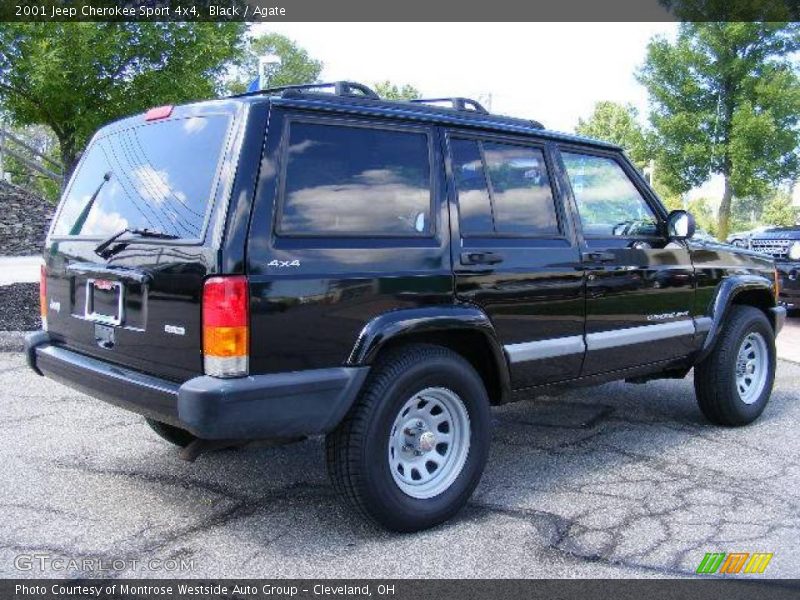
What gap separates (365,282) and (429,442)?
2.77ft

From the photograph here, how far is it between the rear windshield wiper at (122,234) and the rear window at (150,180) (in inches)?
0.9

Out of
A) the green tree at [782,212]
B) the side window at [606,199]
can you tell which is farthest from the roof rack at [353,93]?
the green tree at [782,212]

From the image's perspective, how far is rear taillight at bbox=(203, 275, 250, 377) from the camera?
9.68 ft

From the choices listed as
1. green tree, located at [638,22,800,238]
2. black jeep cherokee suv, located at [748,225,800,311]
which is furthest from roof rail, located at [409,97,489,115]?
green tree, located at [638,22,800,238]

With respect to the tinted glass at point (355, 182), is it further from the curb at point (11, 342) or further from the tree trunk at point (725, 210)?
the tree trunk at point (725, 210)

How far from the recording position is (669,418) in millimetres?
Answer: 5660

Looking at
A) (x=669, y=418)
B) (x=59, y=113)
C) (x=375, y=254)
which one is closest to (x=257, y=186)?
(x=375, y=254)

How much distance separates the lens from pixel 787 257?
10695mm

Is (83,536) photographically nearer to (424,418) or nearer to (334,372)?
(334,372)

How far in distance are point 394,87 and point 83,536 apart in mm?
62671

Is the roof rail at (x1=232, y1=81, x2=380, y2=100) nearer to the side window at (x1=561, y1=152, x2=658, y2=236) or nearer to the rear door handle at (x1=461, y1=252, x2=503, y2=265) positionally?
the rear door handle at (x1=461, y1=252, x2=503, y2=265)

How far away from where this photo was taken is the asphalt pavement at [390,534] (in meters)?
3.22
